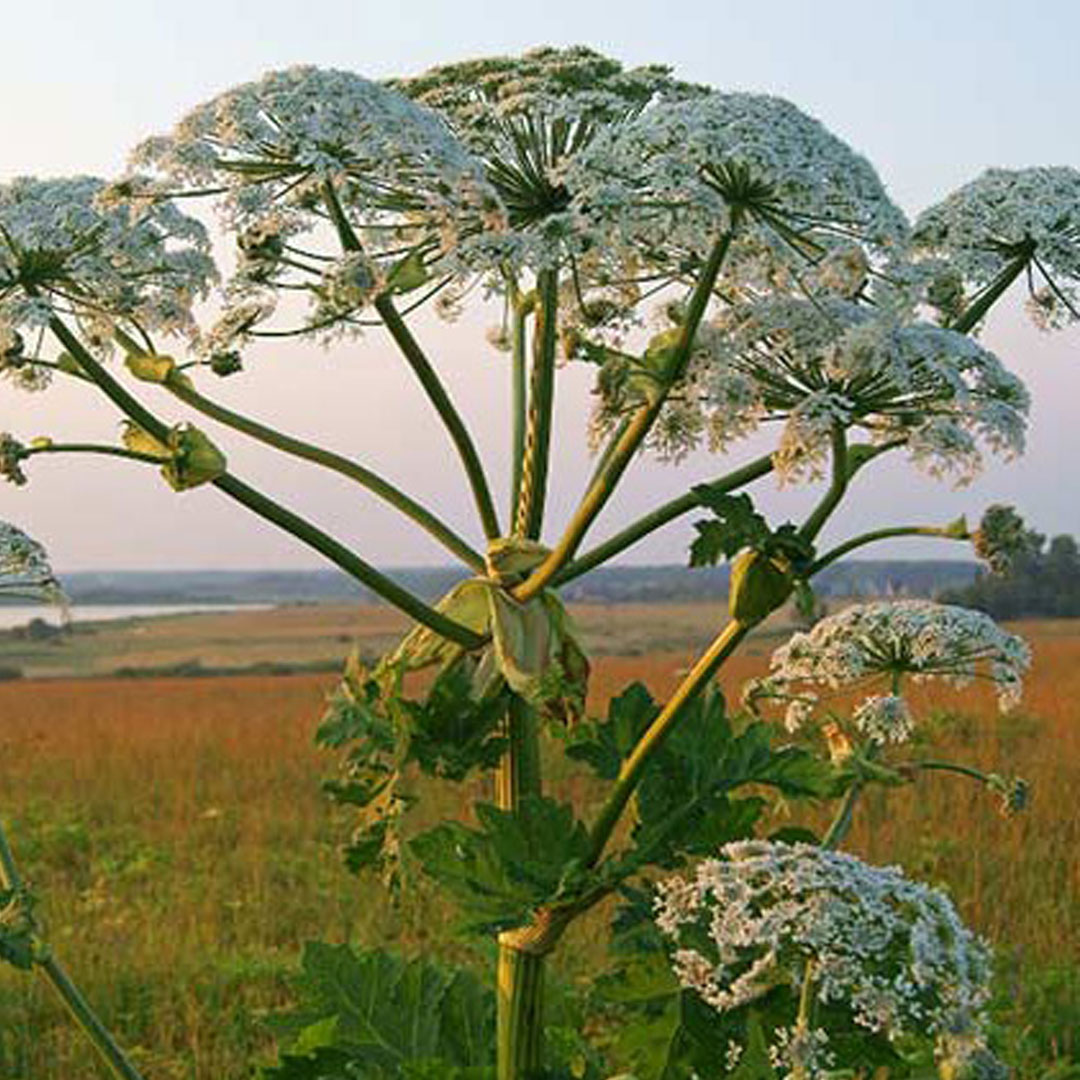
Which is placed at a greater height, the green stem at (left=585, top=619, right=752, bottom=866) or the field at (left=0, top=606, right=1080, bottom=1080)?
the green stem at (left=585, top=619, right=752, bottom=866)

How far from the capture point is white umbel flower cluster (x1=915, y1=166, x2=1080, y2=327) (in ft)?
11.0

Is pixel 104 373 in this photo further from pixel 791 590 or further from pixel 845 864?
pixel 845 864

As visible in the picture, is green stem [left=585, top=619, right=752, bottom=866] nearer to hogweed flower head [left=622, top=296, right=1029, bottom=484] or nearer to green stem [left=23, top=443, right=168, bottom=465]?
hogweed flower head [left=622, top=296, right=1029, bottom=484]

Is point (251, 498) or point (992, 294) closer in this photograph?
point (251, 498)

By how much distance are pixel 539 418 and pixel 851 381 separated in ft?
2.31

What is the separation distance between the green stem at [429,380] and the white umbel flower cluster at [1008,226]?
103cm

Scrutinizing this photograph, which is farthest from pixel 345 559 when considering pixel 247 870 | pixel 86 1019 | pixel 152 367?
pixel 247 870

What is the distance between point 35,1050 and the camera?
7195mm

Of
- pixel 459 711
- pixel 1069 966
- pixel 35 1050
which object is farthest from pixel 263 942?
pixel 459 711

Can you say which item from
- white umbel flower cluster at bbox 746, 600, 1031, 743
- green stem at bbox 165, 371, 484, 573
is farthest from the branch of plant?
white umbel flower cluster at bbox 746, 600, 1031, 743

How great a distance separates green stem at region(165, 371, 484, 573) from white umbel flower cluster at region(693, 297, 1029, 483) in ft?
2.05

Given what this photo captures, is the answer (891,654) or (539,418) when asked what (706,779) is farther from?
(891,654)

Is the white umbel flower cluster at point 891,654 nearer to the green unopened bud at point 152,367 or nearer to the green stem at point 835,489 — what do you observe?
the green stem at point 835,489

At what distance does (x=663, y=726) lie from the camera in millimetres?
3178
